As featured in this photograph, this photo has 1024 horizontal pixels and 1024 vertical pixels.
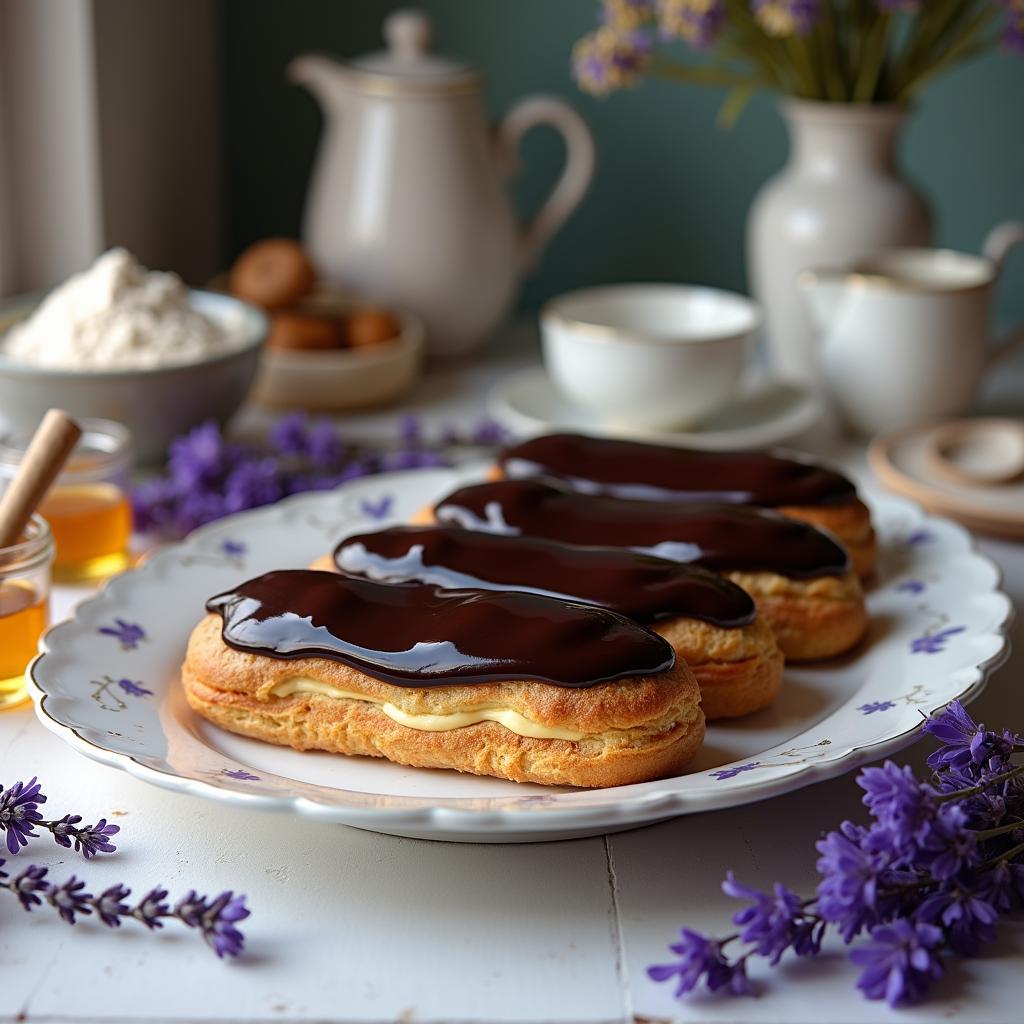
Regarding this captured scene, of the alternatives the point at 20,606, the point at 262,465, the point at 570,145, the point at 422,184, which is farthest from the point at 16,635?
the point at 570,145

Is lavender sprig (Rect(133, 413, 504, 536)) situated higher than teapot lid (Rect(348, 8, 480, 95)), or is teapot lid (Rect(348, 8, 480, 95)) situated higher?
teapot lid (Rect(348, 8, 480, 95))

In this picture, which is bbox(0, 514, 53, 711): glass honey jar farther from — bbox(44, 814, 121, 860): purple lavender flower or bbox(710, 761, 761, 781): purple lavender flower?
bbox(710, 761, 761, 781): purple lavender flower

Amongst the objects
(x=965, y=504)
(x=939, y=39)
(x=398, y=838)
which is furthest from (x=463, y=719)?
(x=939, y=39)

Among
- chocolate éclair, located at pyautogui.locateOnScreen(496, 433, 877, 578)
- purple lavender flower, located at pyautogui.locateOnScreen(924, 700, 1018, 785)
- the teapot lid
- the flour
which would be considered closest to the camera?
purple lavender flower, located at pyautogui.locateOnScreen(924, 700, 1018, 785)

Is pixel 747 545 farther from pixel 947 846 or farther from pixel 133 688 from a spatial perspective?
pixel 133 688

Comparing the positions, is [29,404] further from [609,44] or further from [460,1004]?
[460,1004]

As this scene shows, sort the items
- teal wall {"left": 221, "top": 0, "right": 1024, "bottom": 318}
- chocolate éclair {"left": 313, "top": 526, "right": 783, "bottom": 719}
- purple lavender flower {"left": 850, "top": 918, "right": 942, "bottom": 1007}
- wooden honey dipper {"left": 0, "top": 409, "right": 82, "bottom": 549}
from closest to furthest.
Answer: purple lavender flower {"left": 850, "top": 918, "right": 942, "bottom": 1007} < chocolate éclair {"left": 313, "top": 526, "right": 783, "bottom": 719} < wooden honey dipper {"left": 0, "top": 409, "right": 82, "bottom": 549} < teal wall {"left": 221, "top": 0, "right": 1024, "bottom": 318}

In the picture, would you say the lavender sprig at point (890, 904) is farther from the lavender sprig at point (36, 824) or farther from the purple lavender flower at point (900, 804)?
the lavender sprig at point (36, 824)

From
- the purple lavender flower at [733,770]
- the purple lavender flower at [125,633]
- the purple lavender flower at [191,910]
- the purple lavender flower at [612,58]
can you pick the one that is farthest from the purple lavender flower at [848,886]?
the purple lavender flower at [612,58]

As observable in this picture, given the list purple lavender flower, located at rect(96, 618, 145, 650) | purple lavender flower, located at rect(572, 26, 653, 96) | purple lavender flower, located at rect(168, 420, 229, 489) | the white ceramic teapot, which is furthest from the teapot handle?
purple lavender flower, located at rect(96, 618, 145, 650)
